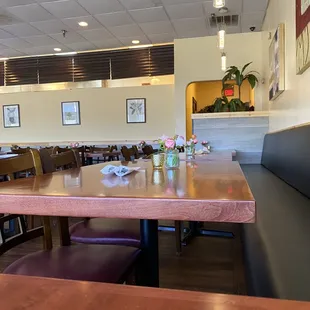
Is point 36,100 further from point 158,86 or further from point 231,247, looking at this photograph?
point 231,247

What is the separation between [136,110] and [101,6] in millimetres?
3055

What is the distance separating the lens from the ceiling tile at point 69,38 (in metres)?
6.52

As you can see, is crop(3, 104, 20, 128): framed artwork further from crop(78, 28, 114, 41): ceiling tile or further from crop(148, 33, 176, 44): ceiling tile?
crop(148, 33, 176, 44): ceiling tile

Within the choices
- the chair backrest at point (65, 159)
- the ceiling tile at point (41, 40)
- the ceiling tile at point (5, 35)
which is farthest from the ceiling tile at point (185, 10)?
the chair backrest at point (65, 159)

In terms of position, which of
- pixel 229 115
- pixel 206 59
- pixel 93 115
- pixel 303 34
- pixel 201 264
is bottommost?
pixel 201 264

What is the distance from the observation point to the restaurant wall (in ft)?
25.5

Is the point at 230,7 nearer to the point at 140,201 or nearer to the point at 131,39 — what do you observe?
the point at 131,39

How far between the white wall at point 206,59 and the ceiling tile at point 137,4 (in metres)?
1.61

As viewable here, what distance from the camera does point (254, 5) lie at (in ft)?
17.0

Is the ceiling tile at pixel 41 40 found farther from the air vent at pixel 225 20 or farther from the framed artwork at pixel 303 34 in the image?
the framed artwork at pixel 303 34

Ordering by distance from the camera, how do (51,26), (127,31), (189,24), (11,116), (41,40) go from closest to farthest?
1. (189,24)
2. (51,26)
3. (127,31)
4. (41,40)
5. (11,116)

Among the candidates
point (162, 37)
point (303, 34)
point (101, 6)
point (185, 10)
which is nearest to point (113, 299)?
point (303, 34)

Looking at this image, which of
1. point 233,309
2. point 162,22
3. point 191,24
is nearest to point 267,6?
point 191,24

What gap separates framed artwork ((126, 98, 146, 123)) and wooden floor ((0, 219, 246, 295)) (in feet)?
16.3
